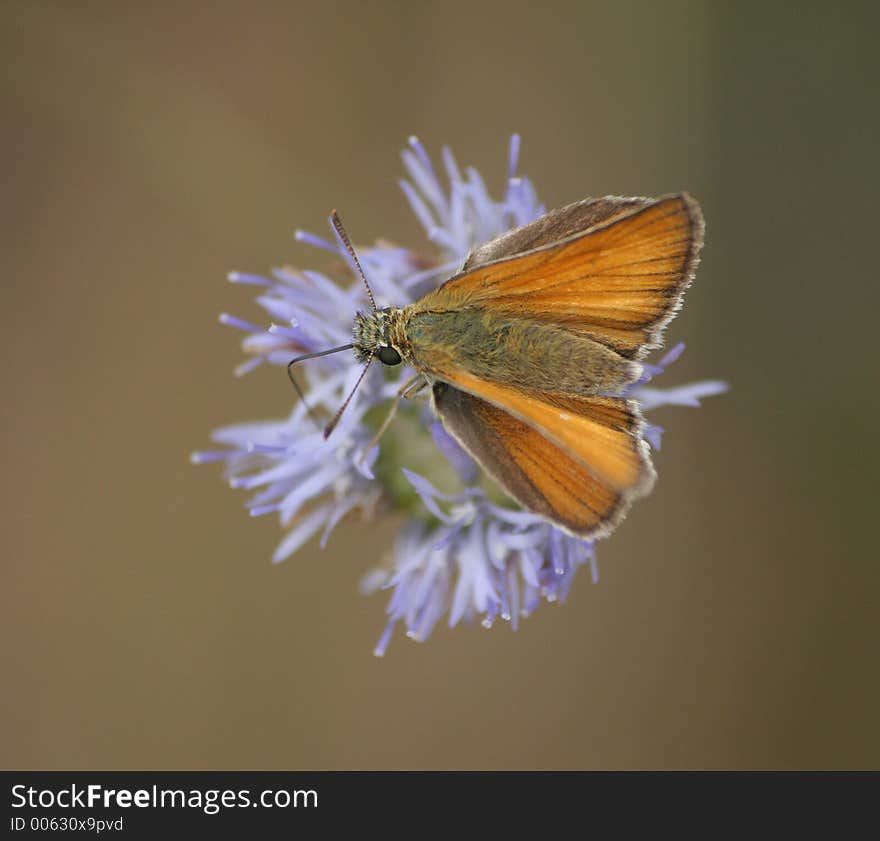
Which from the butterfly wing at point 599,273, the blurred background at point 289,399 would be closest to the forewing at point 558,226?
the butterfly wing at point 599,273

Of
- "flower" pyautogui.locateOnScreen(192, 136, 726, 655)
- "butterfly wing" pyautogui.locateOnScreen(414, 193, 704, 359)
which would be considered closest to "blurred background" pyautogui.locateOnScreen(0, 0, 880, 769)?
"flower" pyautogui.locateOnScreen(192, 136, 726, 655)

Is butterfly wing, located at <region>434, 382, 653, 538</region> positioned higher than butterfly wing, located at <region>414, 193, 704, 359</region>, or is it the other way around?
butterfly wing, located at <region>414, 193, 704, 359</region>

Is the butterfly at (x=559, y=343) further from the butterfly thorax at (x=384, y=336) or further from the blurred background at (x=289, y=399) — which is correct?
the blurred background at (x=289, y=399)

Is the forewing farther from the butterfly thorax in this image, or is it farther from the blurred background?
the blurred background

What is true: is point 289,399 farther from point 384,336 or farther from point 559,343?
point 559,343

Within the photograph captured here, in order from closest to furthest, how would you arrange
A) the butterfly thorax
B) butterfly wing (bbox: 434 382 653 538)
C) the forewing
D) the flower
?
butterfly wing (bbox: 434 382 653 538) → the forewing → the butterfly thorax → the flower

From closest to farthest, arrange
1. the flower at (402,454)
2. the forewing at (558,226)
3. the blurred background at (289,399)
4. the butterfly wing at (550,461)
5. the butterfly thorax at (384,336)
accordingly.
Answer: the butterfly wing at (550,461), the forewing at (558,226), the butterfly thorax at (384,336), the flower at (402,454), the blurred background at (289,399)

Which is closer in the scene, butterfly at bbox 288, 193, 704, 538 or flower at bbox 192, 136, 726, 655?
butterfly at bbox 288, 193, 704, 538
